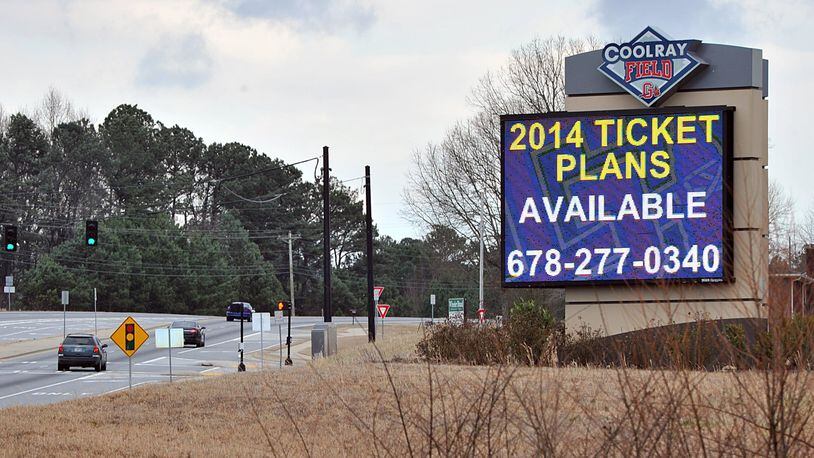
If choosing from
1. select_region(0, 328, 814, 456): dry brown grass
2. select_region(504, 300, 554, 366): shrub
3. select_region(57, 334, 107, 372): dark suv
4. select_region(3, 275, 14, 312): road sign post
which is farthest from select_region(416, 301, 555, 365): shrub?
select_region(3, 275, 14, 312): road sign post

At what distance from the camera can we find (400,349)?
3016 cm

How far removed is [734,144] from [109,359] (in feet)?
122

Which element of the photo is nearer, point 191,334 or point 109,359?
point 109,359

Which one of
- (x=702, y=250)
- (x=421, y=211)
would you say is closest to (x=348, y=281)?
(x=421, y=211)

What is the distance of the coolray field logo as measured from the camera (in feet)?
83.1

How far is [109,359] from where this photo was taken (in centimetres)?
5459

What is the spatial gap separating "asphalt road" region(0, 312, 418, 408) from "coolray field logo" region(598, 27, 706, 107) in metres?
16.1

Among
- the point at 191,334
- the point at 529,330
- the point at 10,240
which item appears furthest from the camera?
the point at 191,334

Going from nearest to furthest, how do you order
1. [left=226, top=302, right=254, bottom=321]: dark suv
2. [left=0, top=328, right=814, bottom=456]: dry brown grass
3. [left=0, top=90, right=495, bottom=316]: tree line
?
[left=0, top=328, right=814, bottom=456]: dry brown grass → [left=226, top=302, right=254, bottom=321]: dark suv → [left=0, top=90, right=495, bottom=316]: tree line

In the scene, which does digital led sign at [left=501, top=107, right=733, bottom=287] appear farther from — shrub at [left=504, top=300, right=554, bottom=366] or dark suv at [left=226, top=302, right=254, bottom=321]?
dark suv at [left=226, top=302, right=254, bottom=321]

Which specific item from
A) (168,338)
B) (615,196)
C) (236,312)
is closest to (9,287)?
(236,312)

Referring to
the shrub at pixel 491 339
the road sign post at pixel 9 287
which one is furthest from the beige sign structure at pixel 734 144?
the road sign post at pixel 9 287

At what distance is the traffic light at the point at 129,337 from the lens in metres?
31.7

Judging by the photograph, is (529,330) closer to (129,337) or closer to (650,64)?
(650,64)
